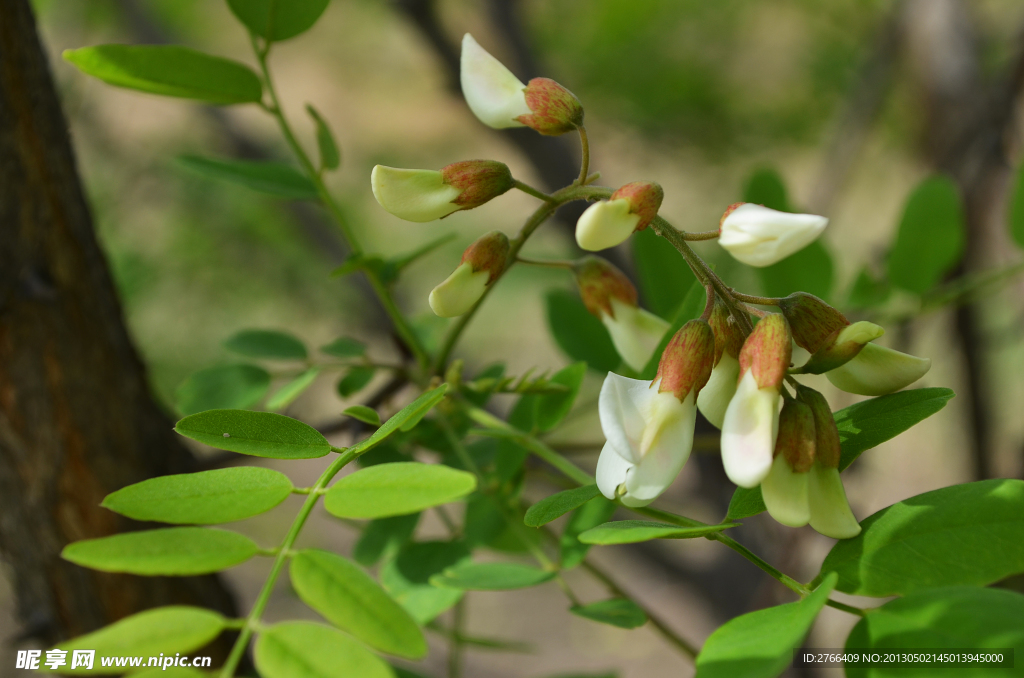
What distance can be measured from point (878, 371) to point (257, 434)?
0.23 m

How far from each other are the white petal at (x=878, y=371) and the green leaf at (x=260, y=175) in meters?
0.28

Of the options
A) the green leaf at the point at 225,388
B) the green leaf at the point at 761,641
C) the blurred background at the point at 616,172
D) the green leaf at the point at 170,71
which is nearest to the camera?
the green leaf at the point at 761,641

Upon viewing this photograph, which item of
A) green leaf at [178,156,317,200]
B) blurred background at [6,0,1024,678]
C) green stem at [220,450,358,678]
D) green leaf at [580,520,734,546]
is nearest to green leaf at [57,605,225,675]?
green stem at [220,450,358,678]

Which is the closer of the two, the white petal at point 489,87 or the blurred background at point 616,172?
the white petal at point 489,87

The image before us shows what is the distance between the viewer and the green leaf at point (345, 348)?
41cm

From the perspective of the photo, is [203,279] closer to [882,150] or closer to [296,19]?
[296,19]

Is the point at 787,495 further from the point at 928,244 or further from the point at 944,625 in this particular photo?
the point at 928,244

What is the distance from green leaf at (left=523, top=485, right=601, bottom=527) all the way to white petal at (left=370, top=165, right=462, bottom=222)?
4.8 inches

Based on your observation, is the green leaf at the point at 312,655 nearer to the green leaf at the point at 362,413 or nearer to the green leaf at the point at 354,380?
the green leaf at the point at 362,413

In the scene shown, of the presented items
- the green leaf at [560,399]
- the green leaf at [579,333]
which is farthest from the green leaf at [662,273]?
the green leaf at [560,399]

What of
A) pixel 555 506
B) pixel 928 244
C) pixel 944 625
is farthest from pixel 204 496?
pixel 928 244

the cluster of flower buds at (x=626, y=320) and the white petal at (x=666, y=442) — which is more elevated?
the cluster of flower buds at (x=626, y=320)

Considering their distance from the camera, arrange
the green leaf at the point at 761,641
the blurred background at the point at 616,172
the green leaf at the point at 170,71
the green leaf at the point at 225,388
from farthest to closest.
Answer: the blurred background at the point at 616,172 < the green leaf at the point at 225,388 < the green leaf at the point at 170,71 < the green leaf at the point at 761,641

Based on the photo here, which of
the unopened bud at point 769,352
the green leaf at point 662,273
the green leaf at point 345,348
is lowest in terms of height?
the green leaf at point 345,348
